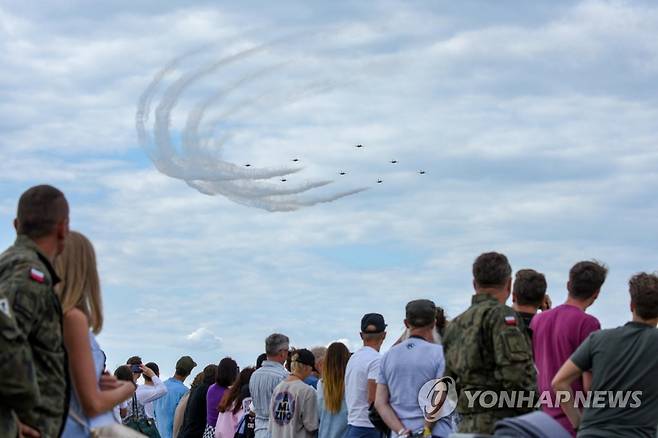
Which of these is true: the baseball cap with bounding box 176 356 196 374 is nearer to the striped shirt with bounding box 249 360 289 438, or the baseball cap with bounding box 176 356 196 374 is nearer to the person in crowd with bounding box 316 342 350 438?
the striped shirt with bounding box 249 360 289 438

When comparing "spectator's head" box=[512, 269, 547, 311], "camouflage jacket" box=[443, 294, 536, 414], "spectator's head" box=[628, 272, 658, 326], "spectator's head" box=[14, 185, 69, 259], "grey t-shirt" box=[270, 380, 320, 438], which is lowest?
"grey t-shirt" box=[270, 380, 320, 438]

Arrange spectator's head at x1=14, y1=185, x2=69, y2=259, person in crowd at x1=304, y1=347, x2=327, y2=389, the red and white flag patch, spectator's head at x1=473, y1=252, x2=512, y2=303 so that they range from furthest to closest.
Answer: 1. person in crowd at x1=304, y1=347, x2=327, y2=389
2. spectator's head at x1=473, y1=252, x2=512, y2=303
3. spectator's head at x1=14, y1=185, x2=69, y2=259
4. the red and white flag patch

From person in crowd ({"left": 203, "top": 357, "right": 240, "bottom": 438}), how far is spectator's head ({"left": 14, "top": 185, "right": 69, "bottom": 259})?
8804mm

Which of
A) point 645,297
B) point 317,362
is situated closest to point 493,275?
point 645,297

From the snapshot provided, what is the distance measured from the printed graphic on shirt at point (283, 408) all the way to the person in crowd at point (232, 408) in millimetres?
1632

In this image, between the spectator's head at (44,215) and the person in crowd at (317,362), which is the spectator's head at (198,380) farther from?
the spectator's head at (44,215)

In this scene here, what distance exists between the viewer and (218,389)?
13703 mm

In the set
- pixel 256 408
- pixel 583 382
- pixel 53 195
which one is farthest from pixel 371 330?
pixel 53 195

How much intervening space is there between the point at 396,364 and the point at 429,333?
391mm

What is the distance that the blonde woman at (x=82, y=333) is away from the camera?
501cm

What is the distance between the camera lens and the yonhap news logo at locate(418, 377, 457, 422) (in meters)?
8.53

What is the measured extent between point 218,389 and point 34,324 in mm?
9184

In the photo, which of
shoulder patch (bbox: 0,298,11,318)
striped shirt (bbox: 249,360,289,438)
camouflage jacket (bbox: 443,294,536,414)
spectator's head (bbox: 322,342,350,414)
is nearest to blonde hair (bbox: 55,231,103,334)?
shoulder patch (bbox: 0,298,11,318)

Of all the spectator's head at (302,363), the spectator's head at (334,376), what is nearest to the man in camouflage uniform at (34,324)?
the spectator's head at (334,376)
